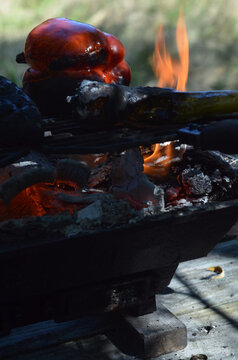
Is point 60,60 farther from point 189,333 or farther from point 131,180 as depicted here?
point 189,333

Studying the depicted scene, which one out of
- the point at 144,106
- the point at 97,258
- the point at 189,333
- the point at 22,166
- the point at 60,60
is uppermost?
the point at 60,60

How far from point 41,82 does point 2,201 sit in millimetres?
671

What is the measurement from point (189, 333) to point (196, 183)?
25.4 inches

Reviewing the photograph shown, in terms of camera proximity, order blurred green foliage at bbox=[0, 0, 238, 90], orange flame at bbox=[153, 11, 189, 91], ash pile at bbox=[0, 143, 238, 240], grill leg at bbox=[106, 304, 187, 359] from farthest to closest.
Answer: blurred green foliage at bbox=[0, 0, 238, 90] → orange flame at bbox=[153, 11, 189, 91] → grill leg at bbox=[106, 304, 187, 359] → ash pile at bbox=[0, 143, 238, 240]

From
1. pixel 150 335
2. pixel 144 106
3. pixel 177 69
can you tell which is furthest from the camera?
pixel 177 69

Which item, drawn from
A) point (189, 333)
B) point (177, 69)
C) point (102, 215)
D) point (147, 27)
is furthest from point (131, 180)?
point (147, 27)

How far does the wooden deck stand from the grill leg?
3 centimetres

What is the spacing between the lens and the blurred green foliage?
4.86m

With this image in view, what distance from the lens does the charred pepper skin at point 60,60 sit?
197cm

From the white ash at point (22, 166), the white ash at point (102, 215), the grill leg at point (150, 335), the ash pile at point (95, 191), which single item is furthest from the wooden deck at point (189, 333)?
the white ash at point (22, 166)

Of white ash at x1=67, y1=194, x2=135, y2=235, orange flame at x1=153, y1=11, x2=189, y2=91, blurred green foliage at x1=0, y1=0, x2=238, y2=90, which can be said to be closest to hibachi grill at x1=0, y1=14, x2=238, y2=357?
white ash at x1=67, y1=194, x2=135, y2=235

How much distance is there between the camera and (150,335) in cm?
186

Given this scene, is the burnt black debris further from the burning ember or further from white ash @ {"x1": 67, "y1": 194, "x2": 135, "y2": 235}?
white ash @ {"x1": 67, "y1": 194, "x2": 135, "y2": 235}

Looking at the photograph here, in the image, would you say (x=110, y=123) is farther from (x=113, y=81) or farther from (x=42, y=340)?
(x=42, y=340)
